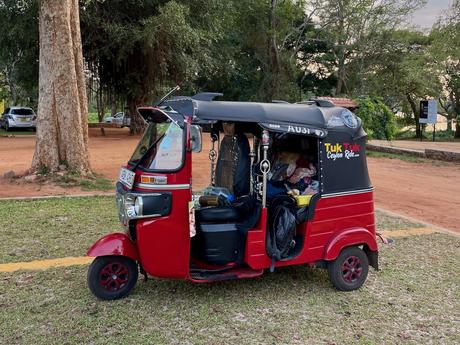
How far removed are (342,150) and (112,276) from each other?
7.96 ft

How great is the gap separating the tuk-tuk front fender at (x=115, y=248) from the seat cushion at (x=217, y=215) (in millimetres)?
633

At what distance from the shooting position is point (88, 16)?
20094mm

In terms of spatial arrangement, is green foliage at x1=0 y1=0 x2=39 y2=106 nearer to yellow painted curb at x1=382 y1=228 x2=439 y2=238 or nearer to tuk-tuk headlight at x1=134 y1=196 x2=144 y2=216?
yellow painted curb at x1=382 y1=228 x2=439 y2=238

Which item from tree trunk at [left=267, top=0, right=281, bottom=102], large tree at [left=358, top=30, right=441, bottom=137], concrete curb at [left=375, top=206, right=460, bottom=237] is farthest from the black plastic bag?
large tree at [left=358, top=30, right=441, bottom=137]

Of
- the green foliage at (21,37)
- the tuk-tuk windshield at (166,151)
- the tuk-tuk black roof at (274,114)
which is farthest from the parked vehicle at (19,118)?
the tuk-tuk black roof at (274,114)

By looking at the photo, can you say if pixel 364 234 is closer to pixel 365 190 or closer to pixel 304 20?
pixel 365 190

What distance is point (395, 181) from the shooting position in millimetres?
12797

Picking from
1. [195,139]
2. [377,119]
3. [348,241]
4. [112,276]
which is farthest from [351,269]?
[377,119]

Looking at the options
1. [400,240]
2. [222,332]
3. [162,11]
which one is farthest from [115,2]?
[222,332]

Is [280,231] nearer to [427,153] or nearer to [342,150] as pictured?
[342,150]

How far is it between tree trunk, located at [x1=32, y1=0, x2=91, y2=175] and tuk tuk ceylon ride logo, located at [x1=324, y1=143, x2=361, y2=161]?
720 cm

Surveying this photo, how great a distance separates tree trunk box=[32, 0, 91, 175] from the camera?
1010 centimetres

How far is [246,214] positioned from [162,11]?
1609cm

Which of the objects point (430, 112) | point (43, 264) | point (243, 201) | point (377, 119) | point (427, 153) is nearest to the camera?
point (243, 201)
